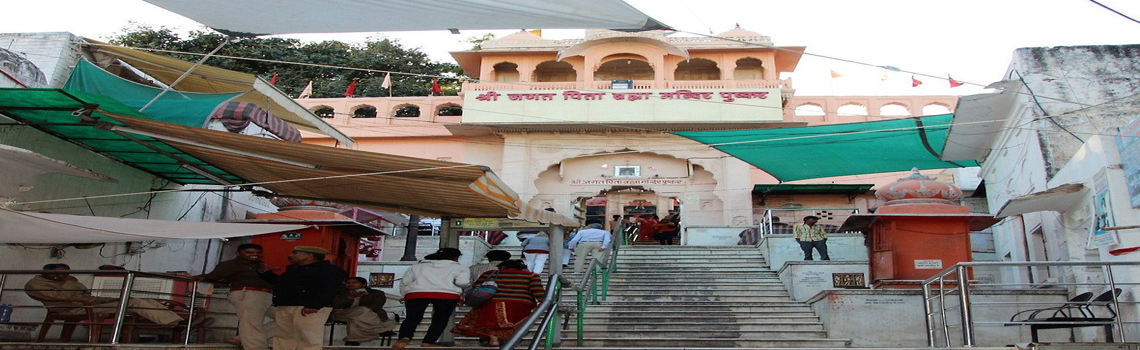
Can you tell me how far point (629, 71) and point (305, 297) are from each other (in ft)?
58.9

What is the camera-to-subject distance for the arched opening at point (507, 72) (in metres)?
23.2

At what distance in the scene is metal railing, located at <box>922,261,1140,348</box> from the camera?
6.50 m

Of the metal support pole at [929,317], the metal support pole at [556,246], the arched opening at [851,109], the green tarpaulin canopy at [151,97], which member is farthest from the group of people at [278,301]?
the arched opening at [851,109]

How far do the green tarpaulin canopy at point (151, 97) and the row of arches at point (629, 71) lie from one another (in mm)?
13700

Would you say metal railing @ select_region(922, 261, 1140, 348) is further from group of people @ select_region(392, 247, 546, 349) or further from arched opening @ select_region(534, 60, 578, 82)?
arched opening @ select_region(534, 60, 578, 82)

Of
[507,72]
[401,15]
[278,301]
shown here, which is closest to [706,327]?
[278,301]

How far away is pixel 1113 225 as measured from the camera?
8531 millimetres

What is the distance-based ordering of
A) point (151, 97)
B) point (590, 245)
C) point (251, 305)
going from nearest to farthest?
1. point (251, 305)
2. point (151, 97)
3. point (590, 245)

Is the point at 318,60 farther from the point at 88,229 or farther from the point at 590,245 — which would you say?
the point at 88,229

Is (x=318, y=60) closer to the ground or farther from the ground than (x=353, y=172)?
farther from the ground

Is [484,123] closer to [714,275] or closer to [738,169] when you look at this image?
[738,169]

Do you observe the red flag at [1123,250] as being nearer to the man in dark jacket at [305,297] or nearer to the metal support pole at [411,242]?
the man in dark jacket at [305,297]

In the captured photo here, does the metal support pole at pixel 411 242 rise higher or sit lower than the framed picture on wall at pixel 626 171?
lower

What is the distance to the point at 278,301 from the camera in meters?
6.39
